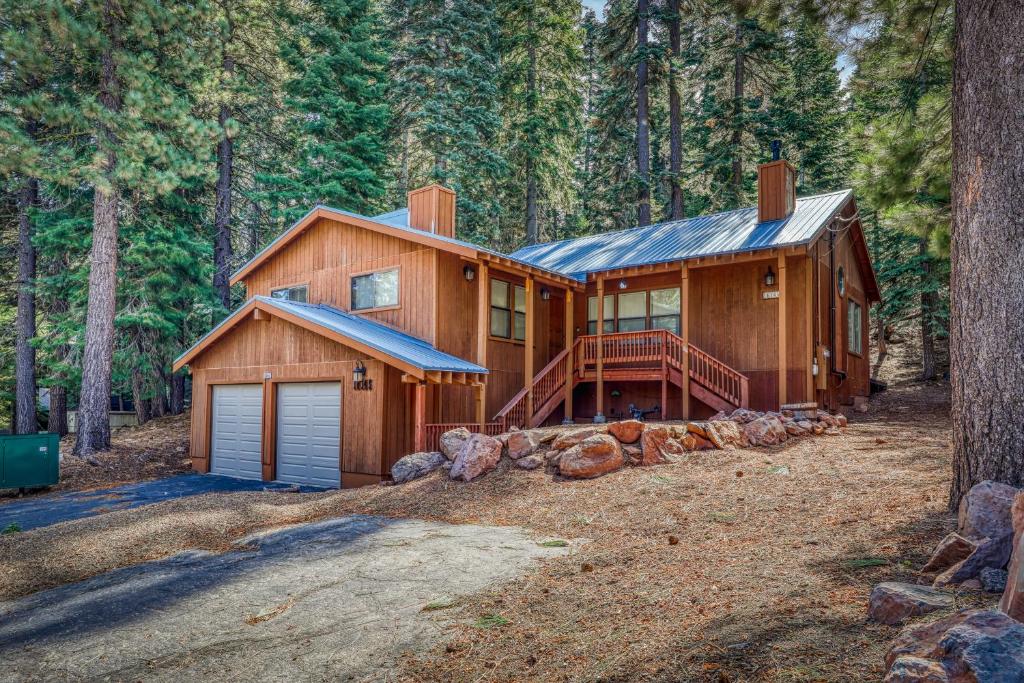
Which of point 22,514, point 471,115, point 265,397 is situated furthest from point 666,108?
point 22,514

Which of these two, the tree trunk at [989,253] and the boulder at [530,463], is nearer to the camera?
the tree trunk at [989,253]

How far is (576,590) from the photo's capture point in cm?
466

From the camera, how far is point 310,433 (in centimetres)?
1305

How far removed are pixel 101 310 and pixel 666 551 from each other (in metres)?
14.9

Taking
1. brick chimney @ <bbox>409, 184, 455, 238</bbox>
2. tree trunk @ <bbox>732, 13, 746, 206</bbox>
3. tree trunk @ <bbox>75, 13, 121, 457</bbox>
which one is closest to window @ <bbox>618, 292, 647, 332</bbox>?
brick chimney @ <bbox>409, 184, 455, 238</bbox>

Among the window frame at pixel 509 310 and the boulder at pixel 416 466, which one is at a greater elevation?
the window frame at pixel 509 310

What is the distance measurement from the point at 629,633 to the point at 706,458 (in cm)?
555

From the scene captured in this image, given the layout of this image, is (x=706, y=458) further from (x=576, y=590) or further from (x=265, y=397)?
(x=265, y=397)

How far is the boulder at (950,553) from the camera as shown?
12.6ft

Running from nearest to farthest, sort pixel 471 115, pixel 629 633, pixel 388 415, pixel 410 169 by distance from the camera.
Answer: pixel 629 633
pixel 388 415
pixel 471 115
pixel 410 169

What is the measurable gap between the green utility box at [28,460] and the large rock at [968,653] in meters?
14.3

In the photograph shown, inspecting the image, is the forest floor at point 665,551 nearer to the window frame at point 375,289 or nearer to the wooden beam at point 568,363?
the window frame at point 375,289

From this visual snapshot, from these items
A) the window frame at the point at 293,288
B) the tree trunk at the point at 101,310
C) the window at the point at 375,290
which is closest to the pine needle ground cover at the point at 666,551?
the window at the point at 375,290

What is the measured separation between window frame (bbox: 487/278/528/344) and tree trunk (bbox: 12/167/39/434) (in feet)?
45.2
